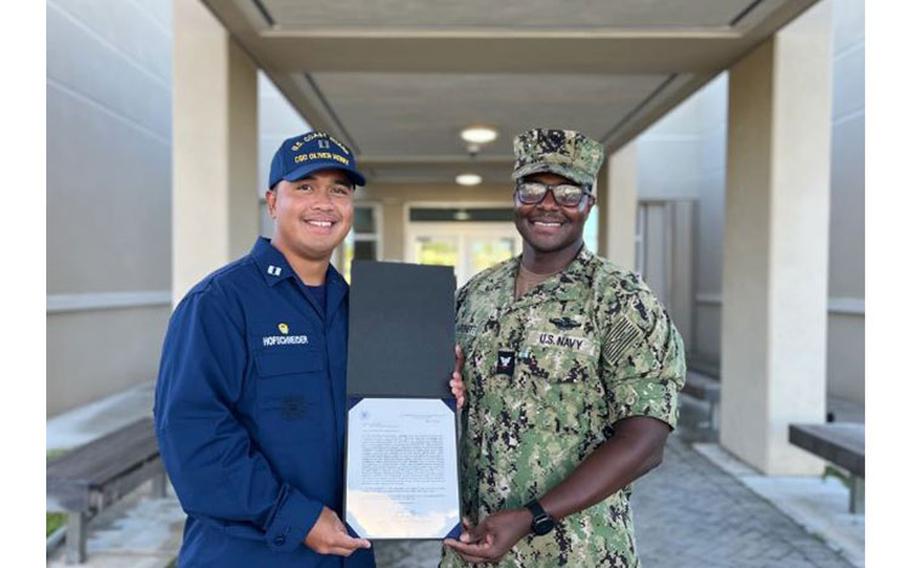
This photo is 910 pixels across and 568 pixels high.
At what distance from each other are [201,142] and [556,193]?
3.97 metres

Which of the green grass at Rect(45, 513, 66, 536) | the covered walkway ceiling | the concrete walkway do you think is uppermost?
the covered walkway ceiling

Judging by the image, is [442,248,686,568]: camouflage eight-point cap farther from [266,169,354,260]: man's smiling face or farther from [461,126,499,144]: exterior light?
[461,126,499,144]: exterior light

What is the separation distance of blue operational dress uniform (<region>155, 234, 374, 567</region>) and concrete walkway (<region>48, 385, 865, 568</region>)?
Answer: 2389 mm

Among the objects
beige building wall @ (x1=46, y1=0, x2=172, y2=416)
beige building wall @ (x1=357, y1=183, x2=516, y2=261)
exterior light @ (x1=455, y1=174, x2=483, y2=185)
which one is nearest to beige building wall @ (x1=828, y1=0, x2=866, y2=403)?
exterior light @ (x1=455, y1=174, x2=483, y2=185)

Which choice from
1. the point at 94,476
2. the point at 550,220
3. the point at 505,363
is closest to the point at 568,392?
the point at 505,363

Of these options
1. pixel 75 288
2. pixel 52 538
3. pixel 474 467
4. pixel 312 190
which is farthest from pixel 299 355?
pixel 75 288

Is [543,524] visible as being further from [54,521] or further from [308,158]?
[54,521]

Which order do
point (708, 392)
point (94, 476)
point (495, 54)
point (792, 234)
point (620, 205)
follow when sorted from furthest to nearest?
point (620, 205) < point (708, 392) < point (495, 54) < point (792, 234) < point (94, 476)

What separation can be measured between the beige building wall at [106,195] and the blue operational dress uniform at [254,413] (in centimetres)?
692

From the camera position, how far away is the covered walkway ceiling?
4.66 meters

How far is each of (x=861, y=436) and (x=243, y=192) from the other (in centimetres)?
456

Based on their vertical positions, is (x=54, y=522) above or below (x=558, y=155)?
below

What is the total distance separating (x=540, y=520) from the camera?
1.62 m

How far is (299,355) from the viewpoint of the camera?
1646mm
